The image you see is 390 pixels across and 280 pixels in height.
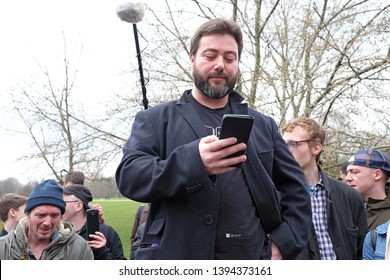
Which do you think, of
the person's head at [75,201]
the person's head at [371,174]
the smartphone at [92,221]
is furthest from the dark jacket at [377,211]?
the person's head at [75,201]

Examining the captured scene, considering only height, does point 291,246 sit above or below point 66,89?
below

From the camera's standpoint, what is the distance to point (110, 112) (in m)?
14.1

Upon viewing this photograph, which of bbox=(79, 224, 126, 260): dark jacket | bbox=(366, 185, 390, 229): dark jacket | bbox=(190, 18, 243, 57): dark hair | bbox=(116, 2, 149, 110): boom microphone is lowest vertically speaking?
bbox=(79, 224, 126, 260): dark jacket

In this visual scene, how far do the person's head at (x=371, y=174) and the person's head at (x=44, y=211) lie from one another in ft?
8.37

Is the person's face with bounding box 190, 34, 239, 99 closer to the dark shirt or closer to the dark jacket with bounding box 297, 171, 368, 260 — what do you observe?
the dark shirt

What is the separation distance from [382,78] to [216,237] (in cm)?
1078

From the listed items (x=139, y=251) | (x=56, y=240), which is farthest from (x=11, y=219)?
(x=139, y=251)

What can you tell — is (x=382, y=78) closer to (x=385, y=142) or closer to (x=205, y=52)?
(x=385, y=142)

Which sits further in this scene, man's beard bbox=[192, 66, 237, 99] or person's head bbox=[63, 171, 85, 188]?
person's head bbox=[63, 171, 85, 188]

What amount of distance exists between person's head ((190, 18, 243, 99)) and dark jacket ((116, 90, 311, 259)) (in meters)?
0.12

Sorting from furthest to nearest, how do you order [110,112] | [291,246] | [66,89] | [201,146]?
[66,89] → [110,112] → [291,246] → [201,146]

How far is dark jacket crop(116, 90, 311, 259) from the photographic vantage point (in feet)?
6.13

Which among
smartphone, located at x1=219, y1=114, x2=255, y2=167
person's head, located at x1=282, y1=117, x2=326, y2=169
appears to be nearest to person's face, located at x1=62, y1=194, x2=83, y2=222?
person's head, located at x1=282, y1=117, x2=326, y2=169

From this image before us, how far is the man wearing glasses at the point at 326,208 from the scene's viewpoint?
340 centimetres
